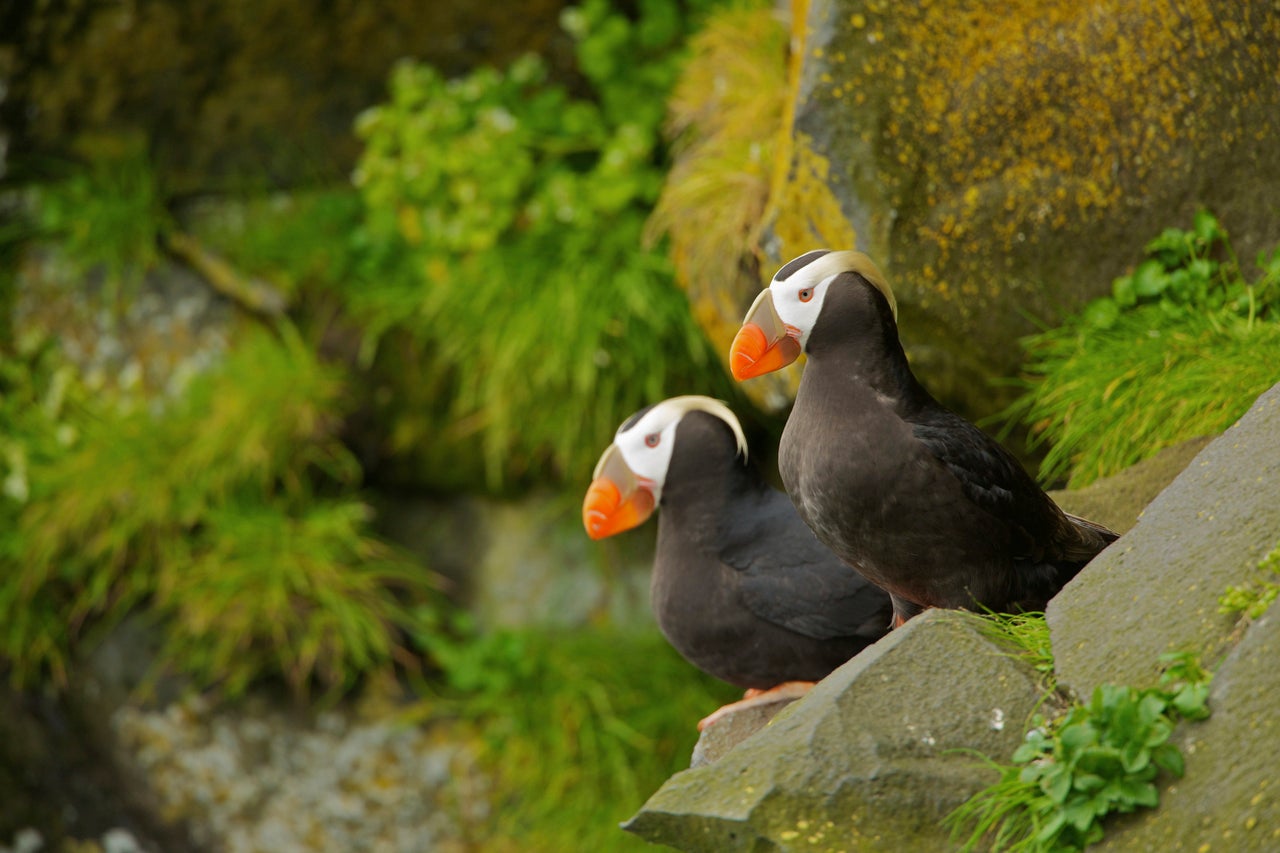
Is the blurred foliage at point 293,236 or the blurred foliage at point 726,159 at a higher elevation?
the blurred foliage at point 726,159

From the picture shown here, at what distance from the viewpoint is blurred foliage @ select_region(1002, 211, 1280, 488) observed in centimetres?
266

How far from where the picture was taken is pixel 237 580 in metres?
4.07

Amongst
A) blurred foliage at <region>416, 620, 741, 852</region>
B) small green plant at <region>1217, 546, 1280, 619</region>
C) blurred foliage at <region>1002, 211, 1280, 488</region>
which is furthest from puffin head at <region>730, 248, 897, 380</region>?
blurred foliage at <region>416, 620, 741, 852</region>

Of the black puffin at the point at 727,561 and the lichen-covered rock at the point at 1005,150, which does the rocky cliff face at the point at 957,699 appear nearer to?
the black puffin at the point at 727,561

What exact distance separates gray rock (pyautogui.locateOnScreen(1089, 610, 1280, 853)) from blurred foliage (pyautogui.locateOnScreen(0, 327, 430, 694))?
301 cm

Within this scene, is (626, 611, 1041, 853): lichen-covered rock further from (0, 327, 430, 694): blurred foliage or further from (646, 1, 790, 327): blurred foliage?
(0, 327, 430, 694): blurred foliage

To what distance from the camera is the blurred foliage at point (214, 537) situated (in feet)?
13.5

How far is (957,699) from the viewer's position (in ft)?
5.77

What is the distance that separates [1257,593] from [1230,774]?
0.27m

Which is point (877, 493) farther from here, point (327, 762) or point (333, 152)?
point (333, 152)

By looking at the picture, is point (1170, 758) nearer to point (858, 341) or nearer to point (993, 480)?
point (993, 480)

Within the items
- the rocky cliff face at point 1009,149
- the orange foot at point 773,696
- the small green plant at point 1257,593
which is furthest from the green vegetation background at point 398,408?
the small green plant at point 1257,593

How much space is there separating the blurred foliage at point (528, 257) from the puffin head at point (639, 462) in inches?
49.0

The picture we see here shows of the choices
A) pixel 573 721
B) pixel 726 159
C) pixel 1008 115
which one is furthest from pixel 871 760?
pixel 573 721
